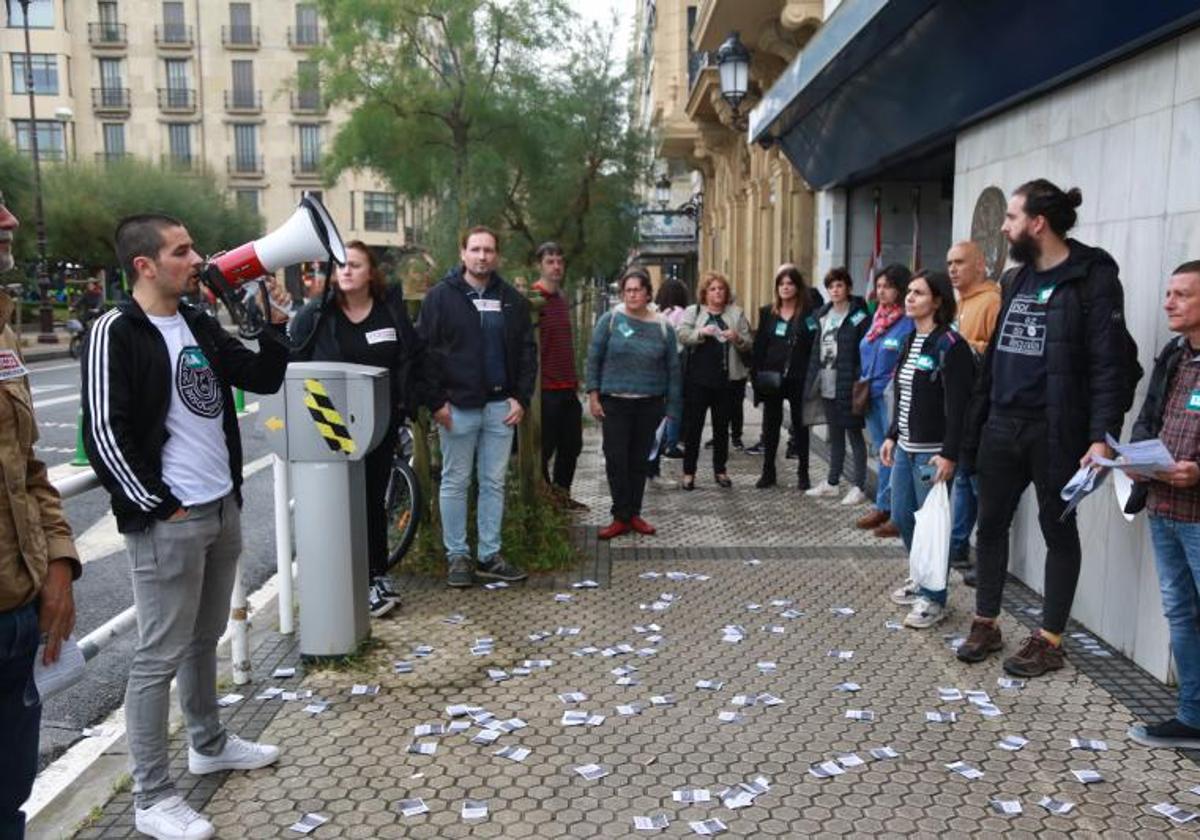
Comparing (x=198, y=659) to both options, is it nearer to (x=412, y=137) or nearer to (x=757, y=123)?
(x=757, y=123)

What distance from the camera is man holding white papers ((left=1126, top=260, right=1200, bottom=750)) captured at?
380 centimetres

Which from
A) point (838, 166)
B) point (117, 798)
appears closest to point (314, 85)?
point (838, 166)

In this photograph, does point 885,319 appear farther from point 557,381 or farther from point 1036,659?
point 1036,659

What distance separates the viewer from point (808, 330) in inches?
350

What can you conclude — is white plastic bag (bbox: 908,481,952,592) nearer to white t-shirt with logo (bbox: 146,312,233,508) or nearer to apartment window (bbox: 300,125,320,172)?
white t-shirt with logo (bbox: 146,312,233,508)

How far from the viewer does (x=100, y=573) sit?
6809 mm

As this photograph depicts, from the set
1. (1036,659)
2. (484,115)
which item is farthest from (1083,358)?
(484,115)

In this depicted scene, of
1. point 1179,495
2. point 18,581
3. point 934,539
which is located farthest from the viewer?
point 934,539

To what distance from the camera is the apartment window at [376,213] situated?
63312 mm

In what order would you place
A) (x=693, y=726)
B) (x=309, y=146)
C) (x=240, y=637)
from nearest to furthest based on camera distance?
(x=693, y=726) < (x=240, y=637) < (x=309, y=146)

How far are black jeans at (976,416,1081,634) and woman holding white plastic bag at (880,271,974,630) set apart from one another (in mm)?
311

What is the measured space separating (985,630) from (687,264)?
42172 mm

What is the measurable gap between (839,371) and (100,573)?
538 cm

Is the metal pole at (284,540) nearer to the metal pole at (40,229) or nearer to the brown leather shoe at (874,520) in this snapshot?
the brown leather shoe at (874,520)
